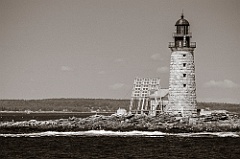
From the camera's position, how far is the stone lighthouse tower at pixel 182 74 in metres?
73.1

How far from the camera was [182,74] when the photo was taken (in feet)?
240

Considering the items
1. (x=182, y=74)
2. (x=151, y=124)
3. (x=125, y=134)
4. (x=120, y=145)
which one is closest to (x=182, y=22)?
(x=182, y=74)

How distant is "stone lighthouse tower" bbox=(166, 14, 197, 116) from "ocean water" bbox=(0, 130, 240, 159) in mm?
4326

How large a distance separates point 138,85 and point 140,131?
6947 mm

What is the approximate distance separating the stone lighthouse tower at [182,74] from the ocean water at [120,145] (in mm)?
4326

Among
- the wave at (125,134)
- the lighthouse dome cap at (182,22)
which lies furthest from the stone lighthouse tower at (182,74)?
the wave at (125,134)

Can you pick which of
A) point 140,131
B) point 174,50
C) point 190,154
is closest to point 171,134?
point 140,131

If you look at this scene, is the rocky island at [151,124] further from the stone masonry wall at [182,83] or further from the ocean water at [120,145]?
the ocean water at [120,145]

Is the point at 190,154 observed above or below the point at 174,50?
below

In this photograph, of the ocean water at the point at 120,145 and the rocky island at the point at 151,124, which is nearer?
the ocean water at the point at 120,145

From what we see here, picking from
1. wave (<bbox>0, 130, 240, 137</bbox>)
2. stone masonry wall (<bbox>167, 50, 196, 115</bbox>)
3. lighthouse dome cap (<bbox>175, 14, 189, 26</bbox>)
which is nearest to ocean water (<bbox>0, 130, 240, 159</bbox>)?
wave (<bbox>0, 130, 240, 137</bbox>)

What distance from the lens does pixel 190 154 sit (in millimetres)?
55500

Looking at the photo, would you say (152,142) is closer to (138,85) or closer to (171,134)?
(171,134)

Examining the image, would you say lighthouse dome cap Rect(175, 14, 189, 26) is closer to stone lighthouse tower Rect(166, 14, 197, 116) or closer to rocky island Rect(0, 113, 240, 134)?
stone lighthouse tower Rect(166, 14, 197, 116)
